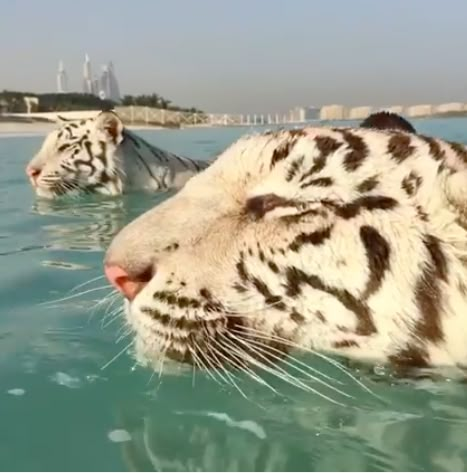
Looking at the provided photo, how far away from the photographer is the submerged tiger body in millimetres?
2318

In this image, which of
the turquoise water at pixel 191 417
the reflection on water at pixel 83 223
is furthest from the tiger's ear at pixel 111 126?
the turquoise water at pixel 191 417

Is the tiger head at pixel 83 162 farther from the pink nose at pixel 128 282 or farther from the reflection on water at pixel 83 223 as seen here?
the pink nose at pixel 128 282

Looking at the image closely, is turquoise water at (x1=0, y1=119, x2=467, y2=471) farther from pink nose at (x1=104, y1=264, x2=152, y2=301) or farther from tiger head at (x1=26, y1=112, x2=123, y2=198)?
tiger head at (x1=26, y1=112, x2=123, y2=198)

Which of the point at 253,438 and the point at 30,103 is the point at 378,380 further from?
the point at 30,103

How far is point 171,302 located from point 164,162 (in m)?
6.91

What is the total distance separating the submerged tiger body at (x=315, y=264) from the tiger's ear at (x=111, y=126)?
648 centimetres

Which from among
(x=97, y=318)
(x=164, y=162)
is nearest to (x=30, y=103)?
(x=164, y=162)

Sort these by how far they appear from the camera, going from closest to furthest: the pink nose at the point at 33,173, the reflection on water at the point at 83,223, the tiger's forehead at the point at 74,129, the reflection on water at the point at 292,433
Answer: the reflection on water at the point at 292,433 < the reflection on water at the point at 83,223 < the pink nose at the point at 33,173 < the tiger's forehead at the point at 74,129

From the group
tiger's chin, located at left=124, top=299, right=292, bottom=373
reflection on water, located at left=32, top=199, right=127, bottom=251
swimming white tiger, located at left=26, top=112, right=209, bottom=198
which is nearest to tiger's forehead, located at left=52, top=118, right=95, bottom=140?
swimming white tiger, located at left=26, top=112, right=209, bottom=198

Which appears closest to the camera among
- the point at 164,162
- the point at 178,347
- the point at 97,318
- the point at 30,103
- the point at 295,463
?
the point at 295,463

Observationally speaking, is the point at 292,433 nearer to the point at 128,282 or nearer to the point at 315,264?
the point at 315,264

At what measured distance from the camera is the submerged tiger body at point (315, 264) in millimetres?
2318

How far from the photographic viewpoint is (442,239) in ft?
7.59

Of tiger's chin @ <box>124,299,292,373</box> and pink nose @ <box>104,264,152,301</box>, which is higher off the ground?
pink nose @ <box>104,264,152,301</box>
